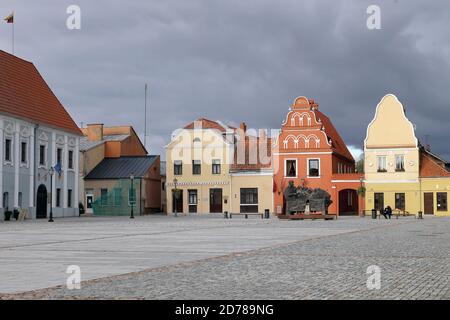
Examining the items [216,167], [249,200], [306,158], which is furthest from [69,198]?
[306,158]

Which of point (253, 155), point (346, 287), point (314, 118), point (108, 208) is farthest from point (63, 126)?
point (346, 287)

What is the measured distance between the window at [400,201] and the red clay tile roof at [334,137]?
805 cm

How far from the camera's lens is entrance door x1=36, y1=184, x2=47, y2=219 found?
175ft

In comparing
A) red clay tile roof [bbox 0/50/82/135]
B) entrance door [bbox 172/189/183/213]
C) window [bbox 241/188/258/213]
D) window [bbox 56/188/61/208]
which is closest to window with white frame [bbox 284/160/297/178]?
window [bbox 241/188/258/213]

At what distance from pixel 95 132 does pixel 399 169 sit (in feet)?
113

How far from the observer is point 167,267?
41.1ft

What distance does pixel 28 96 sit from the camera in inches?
2141

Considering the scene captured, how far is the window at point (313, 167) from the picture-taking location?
2319 inches

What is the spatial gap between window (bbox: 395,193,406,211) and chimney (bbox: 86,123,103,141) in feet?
111

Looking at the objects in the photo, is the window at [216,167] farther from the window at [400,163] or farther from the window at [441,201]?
the window at [441,201]

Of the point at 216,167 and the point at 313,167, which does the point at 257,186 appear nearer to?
the point at 216,167

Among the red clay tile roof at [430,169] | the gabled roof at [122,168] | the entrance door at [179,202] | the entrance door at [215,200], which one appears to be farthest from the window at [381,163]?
the gabled roof at [122,168]

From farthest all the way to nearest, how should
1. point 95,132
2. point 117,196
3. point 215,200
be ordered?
point 95,132
point 117,196
point 215,200

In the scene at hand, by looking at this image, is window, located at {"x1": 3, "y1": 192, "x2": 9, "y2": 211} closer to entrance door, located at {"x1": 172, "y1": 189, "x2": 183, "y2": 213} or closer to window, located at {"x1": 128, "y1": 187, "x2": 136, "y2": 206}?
window, located at {"x1": 128, "y1": 187, "x2": 136, "y2": 206}
